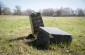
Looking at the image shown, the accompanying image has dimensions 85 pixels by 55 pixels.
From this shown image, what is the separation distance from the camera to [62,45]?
7.30 metres

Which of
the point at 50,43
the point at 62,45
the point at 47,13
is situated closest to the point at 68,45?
the point at 62,45

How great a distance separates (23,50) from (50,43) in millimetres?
1531

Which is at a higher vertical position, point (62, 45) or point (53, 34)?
point (53, 34)

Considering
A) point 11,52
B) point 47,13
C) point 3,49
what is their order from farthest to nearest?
point 47,13 → point 3,49 → point 11,52

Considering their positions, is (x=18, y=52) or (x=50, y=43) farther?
(x=50, y=43)

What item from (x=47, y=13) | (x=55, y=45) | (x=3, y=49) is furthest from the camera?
(x=47, y=13)

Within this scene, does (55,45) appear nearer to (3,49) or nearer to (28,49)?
(28,49)

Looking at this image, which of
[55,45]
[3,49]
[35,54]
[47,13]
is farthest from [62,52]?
[47,13]

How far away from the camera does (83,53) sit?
641 cm

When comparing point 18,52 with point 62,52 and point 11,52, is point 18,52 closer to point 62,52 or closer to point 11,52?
point 11,52

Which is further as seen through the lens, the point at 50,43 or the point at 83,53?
the point at 50,43

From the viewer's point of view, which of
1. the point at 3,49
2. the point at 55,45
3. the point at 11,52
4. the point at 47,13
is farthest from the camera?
the point at 47,13

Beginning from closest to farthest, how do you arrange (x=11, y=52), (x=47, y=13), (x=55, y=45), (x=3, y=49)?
1. (x=11, y=52)
2. (x=3, y=49)
3. (x=55, y=45)
4. (x=47, y=13)

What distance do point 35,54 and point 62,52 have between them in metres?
1.28
